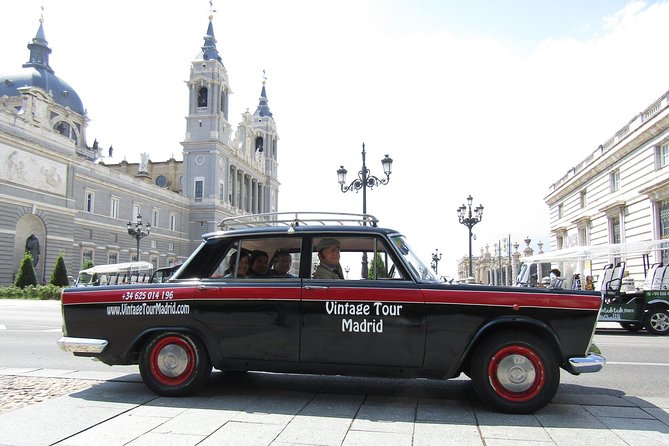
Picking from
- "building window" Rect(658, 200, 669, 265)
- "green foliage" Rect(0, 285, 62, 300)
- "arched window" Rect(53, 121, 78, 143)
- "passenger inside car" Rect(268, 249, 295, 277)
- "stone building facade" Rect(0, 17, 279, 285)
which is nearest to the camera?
"passenger inside car" Rect(268, 249, 295, 277)

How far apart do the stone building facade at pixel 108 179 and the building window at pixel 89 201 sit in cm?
10

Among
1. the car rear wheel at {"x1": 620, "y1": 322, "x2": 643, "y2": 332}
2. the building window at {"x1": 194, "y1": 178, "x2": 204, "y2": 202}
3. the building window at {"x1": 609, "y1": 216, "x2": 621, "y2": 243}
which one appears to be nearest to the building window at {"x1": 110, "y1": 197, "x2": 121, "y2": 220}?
the building window at {"x1": 194, "y1": 178, "x2": 204, "y2": 202}

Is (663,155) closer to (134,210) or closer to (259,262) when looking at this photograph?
(259,262)

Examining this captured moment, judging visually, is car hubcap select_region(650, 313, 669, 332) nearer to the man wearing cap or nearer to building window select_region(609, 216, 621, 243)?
the man wearing cap

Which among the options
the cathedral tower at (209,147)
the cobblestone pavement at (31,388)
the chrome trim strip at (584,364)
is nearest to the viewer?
the chrome trim strip at (584,364)

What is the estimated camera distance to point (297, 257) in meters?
5.89

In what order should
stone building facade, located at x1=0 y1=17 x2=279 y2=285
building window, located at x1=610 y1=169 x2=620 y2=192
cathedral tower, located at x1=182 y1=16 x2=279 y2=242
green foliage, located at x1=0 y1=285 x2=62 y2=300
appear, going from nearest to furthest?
A: green foliage, located at x1=0 y1=285 x2=62 y2=300 → building window, located at x1=610 y1=169 x2=620 y2=192 → stone building facade, located at x1=0 y1=17 x2=279 y2=285 → cathedral tower, located at x1=182 y1=16 x2=279 y2=242

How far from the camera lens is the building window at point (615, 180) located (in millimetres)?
32559

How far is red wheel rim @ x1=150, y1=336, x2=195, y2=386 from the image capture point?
574 cm

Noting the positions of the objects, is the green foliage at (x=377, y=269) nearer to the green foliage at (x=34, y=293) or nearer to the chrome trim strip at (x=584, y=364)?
the chrome trim strip at (x=584, y=364)

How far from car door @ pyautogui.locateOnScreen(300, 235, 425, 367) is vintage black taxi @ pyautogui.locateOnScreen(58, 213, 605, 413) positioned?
10mm

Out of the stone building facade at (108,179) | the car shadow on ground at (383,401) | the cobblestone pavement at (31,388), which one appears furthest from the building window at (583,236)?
the stone building facade at (108,179)

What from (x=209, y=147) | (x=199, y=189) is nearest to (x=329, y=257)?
(x=199, y=189)

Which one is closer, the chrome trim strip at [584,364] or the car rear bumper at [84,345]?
the chrome trim strip at [584,364]
